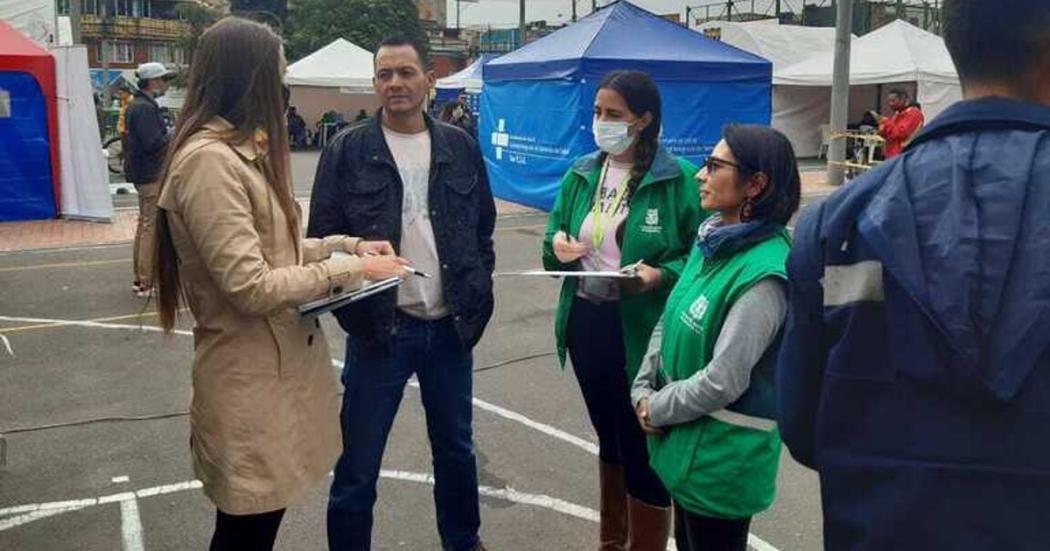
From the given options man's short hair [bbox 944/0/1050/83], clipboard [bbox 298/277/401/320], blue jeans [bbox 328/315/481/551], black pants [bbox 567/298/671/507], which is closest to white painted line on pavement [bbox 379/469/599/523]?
black pants [bbox 567/298/671/507]

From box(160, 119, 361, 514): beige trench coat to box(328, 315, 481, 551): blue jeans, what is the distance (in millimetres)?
468

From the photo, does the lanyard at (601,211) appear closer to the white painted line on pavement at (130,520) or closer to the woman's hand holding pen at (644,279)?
the woman's hand holding pen at (644,279)

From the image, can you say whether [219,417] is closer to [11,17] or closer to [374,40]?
[11,17]

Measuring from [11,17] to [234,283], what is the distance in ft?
41.5

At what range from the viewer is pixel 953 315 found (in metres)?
1.13

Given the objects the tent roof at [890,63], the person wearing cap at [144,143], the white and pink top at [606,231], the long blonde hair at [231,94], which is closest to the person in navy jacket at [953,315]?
the long blonde hair at [231,94]

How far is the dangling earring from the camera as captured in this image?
2358mm

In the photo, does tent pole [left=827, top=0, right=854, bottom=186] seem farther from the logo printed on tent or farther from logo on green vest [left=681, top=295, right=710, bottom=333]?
logo on green vest [left=681, top=295, right=710, bottom=333]

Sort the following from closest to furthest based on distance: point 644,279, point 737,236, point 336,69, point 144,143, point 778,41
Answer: point 737,236
point 644,279
point 144,143
point 336,69
point 778,41

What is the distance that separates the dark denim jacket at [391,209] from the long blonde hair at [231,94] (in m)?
0.57

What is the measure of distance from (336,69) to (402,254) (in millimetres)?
24443

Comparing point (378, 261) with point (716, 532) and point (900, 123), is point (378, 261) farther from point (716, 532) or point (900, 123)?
point (900, 123)

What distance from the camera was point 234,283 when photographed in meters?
2.14

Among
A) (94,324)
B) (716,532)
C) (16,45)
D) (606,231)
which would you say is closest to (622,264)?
(606,231)
